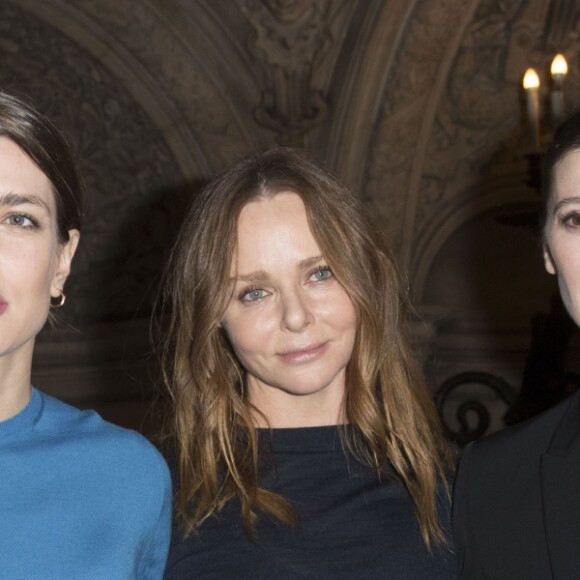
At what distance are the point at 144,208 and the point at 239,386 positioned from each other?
145 inches

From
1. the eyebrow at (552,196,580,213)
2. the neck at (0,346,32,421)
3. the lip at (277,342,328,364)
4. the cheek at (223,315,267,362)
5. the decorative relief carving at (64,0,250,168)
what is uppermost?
the decorative relief carving at (64,0,250,168)

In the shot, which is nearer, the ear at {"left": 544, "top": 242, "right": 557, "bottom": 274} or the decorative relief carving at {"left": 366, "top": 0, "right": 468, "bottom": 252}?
the ear at {"left": 544, "top": 242, "right": 557, "bottom": 274}

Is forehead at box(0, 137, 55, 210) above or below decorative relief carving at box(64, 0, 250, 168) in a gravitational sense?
below

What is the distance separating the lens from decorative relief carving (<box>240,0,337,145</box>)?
522 centimetres

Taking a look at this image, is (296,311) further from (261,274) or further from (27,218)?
(27,218)

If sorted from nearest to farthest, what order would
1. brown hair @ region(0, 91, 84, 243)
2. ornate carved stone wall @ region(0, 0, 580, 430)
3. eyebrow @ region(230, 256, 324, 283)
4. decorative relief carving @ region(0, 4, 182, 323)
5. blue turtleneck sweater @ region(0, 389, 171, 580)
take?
1. blue turtleneck sweater @ region(0, 389, 171, 580)
2. brown hair @ region(0, 91, 84, 243)
3. eyebrow @ region(230, 256, 324, 283)
4. ornate carved stone wall @ region(0, 0, 580, 430)
5. decorative relief carving @ region(0, 4, 182, 323)

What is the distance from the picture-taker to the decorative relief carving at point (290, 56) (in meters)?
5.22

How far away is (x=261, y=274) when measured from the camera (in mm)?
2305

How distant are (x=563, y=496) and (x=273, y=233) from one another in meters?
0.77

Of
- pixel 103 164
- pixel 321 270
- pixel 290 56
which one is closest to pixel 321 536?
pixel 321 270

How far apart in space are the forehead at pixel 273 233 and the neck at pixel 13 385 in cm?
52

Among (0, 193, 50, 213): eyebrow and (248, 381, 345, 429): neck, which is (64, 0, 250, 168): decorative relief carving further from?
(0, 193, 50, 213): eyebrow

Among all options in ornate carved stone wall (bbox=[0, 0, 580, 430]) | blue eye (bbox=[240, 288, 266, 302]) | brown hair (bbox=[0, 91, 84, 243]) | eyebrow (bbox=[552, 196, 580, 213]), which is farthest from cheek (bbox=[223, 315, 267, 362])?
ornate carved stone wall (bbox=[0, 0, 580, 430])

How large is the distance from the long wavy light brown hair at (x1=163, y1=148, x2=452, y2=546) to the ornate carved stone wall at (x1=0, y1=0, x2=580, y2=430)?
2882mm
